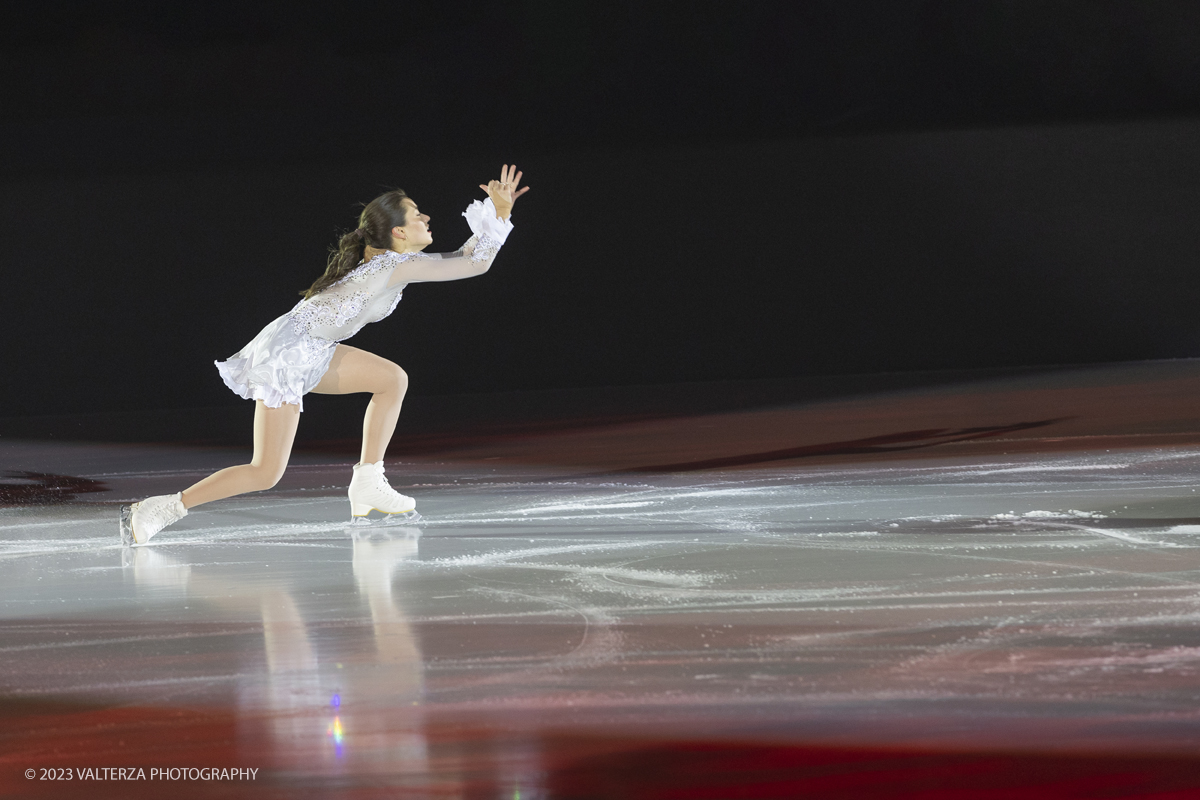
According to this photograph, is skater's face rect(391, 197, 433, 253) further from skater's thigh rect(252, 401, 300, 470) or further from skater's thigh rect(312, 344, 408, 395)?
skater's thigh rect(252, 401, 300, 470)

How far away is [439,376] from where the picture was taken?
10805 millimetres

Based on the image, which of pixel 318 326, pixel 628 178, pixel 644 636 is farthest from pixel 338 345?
pixel 628 178

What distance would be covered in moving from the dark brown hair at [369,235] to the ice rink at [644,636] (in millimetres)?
787

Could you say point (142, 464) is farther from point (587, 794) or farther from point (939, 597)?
point (587, 794)

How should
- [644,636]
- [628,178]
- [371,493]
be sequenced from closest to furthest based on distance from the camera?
1. [644,636]
2. [371,493]
3. [628,178]

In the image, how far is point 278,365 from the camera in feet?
13.3

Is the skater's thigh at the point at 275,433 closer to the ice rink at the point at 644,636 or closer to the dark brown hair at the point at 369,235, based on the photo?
the ice rink at the point at 644,636

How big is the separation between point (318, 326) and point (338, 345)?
8.4 inches

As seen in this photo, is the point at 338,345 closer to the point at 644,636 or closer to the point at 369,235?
the point at 369,235

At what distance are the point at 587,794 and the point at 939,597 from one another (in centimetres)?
126

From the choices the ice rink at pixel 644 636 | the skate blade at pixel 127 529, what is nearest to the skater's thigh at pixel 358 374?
the ice rink at pixel 644 636

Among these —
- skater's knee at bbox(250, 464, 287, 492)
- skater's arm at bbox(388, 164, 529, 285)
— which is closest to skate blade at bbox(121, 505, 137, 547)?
skater's knee at bbox(250, 464, 287, 492)

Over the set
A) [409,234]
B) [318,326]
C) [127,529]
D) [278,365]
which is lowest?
[127,529]

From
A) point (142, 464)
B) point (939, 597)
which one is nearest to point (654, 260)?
point (142, 464)
